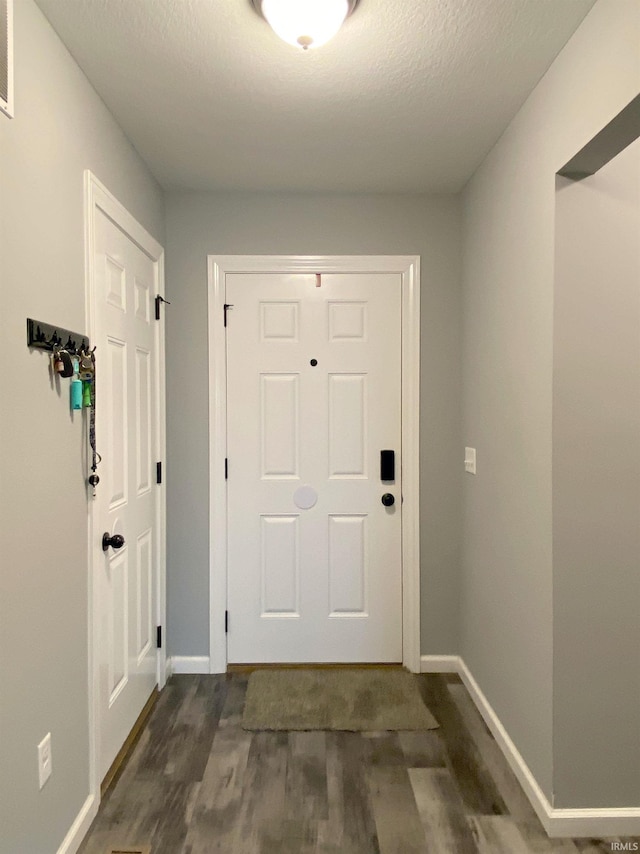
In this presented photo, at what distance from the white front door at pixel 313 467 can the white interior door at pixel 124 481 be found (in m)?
0.45

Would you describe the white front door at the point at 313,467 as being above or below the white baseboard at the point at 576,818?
above

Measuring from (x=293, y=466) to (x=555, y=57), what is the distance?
1986 mm

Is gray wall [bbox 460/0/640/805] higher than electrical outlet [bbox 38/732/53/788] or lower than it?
higher

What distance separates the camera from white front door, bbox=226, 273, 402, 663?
2.82 meters

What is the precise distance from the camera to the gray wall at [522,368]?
5.04 feet

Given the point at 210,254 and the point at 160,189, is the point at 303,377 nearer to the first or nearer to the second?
the point at 210,254

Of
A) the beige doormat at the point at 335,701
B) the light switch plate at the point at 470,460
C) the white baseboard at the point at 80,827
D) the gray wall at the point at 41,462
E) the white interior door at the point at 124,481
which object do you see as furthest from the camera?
the light switch plate at the point at 470,460

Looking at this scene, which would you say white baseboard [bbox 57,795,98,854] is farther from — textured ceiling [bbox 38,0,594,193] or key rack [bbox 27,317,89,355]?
textured ceiling [bbox 38,0,594,193]

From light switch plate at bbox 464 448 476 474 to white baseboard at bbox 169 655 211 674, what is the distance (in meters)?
1.65

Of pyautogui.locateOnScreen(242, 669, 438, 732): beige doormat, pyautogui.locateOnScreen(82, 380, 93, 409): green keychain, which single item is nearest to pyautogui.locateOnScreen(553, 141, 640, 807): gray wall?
pyautogui.locateOnScreen(242, 669, 438, 732): beige doormat

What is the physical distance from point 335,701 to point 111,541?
133 centimetres

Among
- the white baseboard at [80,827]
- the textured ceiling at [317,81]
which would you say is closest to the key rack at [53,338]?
the textured ceiling at [317,81]

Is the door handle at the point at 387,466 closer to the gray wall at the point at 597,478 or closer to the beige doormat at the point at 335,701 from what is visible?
the beige doormat at the point at 335,701

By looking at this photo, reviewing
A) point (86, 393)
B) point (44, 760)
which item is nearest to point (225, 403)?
point (86, 393)
